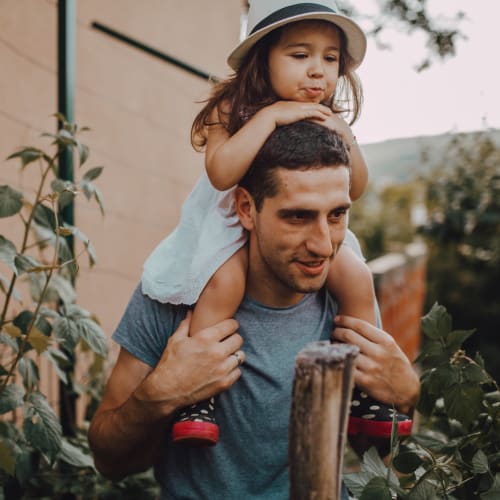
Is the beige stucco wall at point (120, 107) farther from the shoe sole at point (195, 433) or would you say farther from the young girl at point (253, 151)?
the shoe sole at point (195, 433)

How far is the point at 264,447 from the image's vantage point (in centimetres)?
201

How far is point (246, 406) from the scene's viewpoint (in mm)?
2043

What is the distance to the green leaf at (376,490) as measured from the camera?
5.27 ft

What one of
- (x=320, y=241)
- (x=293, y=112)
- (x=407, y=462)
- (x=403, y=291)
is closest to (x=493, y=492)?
(x=407, y=462)

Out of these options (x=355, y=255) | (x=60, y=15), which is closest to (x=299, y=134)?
(x=355, y=255)

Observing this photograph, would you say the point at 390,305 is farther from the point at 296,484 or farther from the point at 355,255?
the point at 296,484

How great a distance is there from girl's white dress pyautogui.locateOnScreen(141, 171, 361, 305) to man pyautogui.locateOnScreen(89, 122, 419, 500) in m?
0.07

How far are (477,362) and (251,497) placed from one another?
74 cm

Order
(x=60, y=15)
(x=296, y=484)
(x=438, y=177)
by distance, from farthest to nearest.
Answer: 1. (x=438, y=177)
2. (x=60, y=15)
3. (x=296, y=484)

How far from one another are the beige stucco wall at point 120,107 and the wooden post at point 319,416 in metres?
1.97

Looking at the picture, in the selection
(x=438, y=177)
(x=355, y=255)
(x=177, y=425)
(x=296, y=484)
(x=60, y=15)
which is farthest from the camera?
(x=438, y=177)

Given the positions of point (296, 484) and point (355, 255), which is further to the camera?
point (355, 255)

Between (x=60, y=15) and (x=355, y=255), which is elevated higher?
(x=60, y=15)

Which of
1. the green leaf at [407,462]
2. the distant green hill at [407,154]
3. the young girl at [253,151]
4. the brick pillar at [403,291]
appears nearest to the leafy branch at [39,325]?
the young girl at [253,151]
